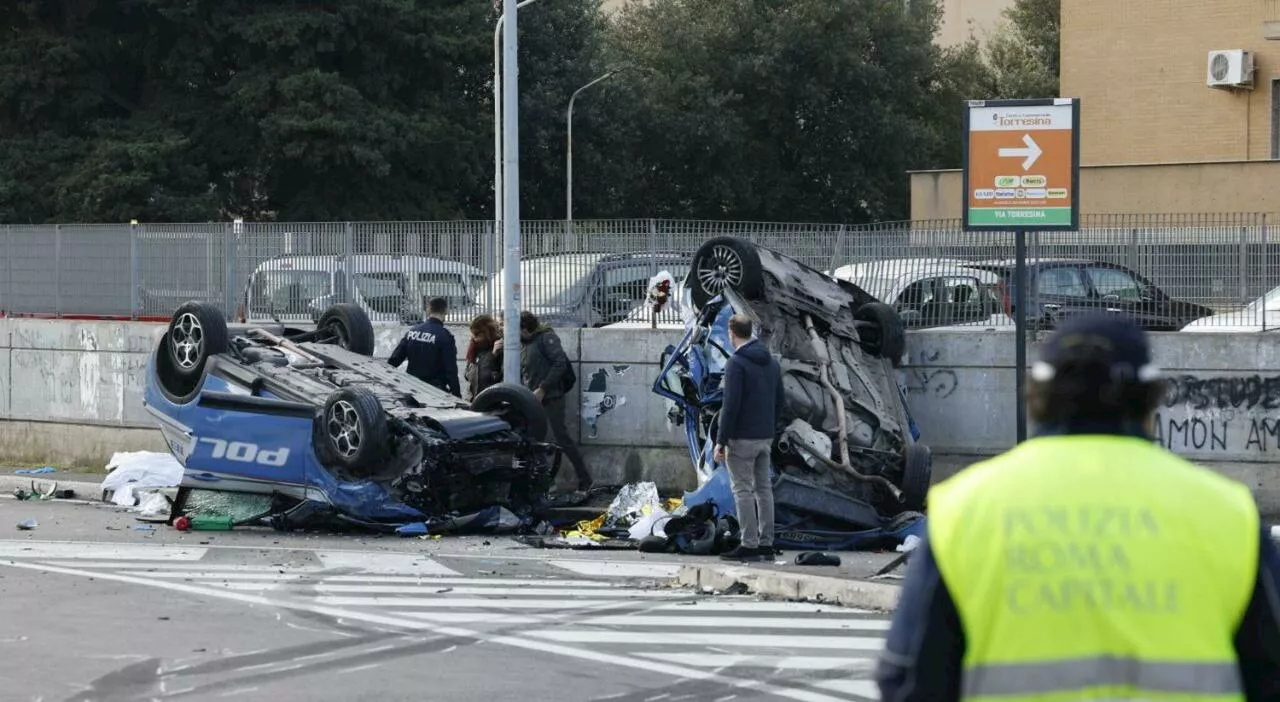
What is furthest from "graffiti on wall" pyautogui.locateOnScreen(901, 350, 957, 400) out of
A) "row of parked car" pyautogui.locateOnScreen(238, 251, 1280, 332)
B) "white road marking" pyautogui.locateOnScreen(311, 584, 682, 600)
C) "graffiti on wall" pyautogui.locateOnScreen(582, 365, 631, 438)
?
"white road marking" pyautogui.locateOnScreen(311, 584, 682, 600)

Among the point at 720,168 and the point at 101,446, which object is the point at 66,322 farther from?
the point at 720,168

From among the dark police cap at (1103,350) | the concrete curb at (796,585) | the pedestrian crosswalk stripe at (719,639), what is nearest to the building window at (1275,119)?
the concrete curb at (796,585)

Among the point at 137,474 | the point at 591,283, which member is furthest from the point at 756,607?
the point at 137,474

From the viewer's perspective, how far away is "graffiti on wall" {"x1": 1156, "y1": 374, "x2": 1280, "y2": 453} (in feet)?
47.8

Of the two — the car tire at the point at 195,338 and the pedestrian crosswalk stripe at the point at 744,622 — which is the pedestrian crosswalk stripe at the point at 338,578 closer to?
the pedestrian crosswalk stripe at the point at 744,622

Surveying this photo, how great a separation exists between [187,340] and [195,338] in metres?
0.09

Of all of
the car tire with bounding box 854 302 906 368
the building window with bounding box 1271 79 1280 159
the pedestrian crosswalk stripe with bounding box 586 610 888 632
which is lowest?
the pedestrian crosswalk stripe with bounding box 586 610 888 632

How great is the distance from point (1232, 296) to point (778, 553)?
4926 millimetres

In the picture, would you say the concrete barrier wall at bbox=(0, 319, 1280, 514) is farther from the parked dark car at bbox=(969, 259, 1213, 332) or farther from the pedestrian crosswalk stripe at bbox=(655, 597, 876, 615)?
the pedestrian crosswalk stripe at bbox=(655, 597, 876, 615)

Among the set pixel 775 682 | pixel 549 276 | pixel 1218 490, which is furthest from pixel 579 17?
pixel 1218 490

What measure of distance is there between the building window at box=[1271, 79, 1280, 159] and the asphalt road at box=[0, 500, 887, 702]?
2322cm

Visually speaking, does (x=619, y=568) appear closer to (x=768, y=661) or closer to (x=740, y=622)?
(x=740, y=622)

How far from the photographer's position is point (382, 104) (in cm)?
4638

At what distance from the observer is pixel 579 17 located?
53.5 meters
